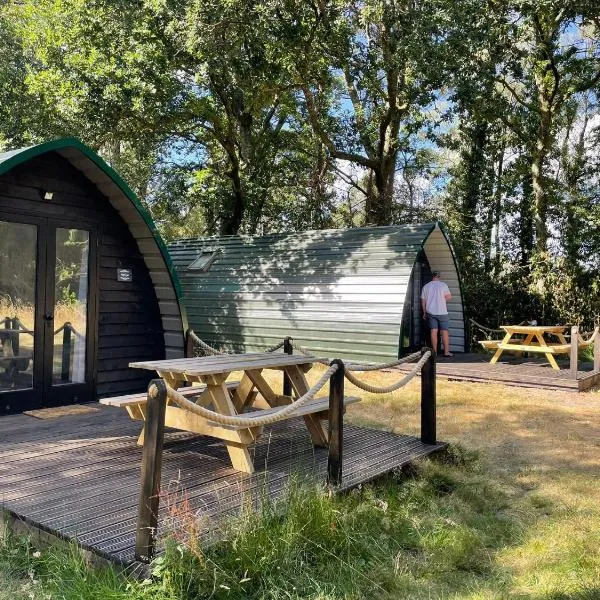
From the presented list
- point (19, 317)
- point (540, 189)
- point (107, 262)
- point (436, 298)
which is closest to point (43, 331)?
point (19, 317)

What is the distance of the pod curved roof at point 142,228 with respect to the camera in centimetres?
664

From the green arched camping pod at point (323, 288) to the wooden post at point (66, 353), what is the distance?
5756 mm

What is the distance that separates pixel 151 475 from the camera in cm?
318

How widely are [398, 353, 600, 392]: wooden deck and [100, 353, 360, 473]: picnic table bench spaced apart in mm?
5260

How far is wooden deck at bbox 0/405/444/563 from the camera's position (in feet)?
12.0

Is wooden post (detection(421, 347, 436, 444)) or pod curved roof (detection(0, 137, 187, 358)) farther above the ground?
pod curved roof (detection(0, 137, 187, 358))

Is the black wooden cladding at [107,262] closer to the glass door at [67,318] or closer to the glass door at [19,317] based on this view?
the glass door at [67,318]

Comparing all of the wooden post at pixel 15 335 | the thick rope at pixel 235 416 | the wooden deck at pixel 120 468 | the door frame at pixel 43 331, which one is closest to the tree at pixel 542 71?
the door frame at pixel 43 331

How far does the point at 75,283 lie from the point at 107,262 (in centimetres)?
51

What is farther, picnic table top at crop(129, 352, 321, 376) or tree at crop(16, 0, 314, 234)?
tree at crop(16, 0, 314, 234)

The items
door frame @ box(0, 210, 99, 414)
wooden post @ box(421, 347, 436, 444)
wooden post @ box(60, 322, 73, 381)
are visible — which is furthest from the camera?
wooden post @ box(60, 322, 73, 381)

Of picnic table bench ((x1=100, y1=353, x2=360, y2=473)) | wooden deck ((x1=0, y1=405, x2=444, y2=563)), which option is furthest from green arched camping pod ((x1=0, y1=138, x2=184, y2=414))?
picnic table bench ((x1=100, y1=353, x2=360, y2=473))

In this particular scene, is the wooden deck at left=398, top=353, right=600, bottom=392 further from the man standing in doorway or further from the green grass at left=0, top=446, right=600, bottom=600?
the green grass at left=0, top=446, right=600, bottom=600

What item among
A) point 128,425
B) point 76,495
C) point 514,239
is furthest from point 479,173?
point 76,495
